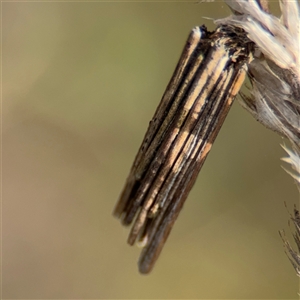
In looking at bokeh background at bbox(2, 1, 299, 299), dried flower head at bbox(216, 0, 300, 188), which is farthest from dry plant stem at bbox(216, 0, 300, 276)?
bokeh background at bbox(2, 1, 299, 299)

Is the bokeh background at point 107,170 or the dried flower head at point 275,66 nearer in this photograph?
the dried flower head at point 275,66

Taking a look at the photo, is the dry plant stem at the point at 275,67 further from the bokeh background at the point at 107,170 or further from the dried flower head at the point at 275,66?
the bokeh background at the point at 107,170

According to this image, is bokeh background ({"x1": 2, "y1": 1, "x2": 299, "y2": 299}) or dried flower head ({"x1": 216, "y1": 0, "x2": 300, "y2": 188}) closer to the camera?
dried flower head ({"x1": 216, "y1": 0, "x2": 300, "y2": 188})

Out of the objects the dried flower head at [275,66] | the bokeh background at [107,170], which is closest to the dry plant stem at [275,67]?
the dried flower head at [275,66]

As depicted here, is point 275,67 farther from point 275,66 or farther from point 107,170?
point 107,170

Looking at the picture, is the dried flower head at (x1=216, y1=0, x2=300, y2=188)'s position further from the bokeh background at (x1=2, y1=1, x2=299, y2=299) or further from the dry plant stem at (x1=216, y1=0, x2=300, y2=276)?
the bokeh background at (x1=2, y1=1, x2=299, y2=299)

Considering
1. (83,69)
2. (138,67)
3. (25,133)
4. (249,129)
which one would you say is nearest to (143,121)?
(138,67)

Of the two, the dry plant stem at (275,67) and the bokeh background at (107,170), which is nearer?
the dry plant stem at (275,67)

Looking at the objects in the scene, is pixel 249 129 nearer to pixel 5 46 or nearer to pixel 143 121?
pixel 143 121
